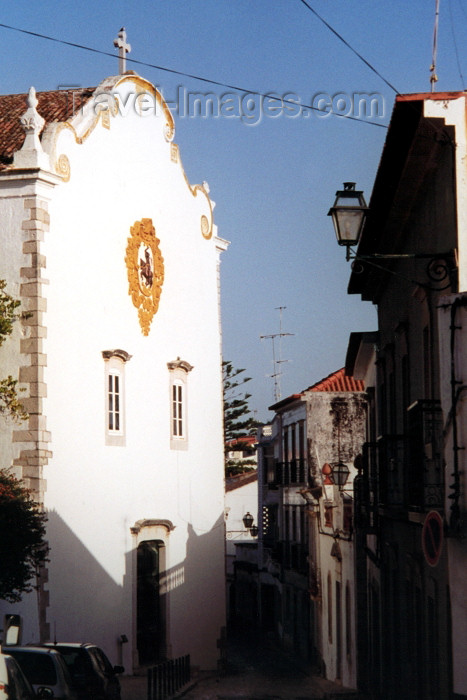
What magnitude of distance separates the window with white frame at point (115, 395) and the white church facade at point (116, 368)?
46 mm

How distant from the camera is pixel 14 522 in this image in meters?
20.9

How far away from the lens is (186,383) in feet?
101

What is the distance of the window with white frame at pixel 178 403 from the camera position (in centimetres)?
2992

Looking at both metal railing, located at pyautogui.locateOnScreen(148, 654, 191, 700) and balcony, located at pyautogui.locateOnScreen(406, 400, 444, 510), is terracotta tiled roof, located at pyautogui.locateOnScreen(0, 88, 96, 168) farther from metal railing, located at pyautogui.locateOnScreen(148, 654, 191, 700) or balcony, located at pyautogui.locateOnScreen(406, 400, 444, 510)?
balcony, located at pyautogui.locateOnScreen(406, 400, 444, 510)

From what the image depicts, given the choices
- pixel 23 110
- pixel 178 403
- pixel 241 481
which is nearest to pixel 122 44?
pixel 23 110

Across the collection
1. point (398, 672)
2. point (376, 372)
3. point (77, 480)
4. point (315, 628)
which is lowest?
point (315, 628)

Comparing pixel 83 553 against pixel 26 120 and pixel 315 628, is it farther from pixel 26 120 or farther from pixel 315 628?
pixel 315 628

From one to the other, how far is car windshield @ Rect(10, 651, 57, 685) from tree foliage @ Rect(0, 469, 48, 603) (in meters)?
5.73

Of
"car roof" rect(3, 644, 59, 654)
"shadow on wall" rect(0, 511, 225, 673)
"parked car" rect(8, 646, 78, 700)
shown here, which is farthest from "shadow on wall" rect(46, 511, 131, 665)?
"parked car" rect(8, 646, 78, 700)

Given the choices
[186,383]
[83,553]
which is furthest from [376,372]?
[186,383]

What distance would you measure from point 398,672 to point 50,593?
7.70m

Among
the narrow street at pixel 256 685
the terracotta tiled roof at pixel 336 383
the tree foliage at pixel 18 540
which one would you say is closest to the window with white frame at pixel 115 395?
the tree foliage at pixel 18 540

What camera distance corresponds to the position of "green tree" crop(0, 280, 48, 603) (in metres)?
20.6

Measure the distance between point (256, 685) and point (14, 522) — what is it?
11.3 meters
